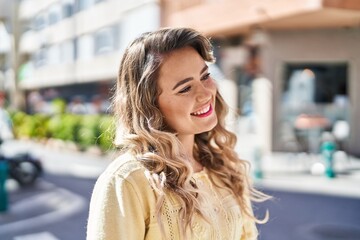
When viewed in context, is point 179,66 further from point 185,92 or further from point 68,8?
point 68,8

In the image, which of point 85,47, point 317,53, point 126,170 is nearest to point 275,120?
point 317,53

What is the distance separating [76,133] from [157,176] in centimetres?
1849

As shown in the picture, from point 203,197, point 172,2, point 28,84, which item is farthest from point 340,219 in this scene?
point 28,84

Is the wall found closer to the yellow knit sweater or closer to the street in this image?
the street

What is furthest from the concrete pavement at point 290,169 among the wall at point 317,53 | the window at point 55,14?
the window at point 55,14

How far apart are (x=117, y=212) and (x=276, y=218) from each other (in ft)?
21.9

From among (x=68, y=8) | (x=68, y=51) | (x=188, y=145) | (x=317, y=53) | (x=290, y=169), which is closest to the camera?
(x=188, y=145)

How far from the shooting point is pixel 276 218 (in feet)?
26.0

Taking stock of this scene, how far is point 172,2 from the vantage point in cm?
1881

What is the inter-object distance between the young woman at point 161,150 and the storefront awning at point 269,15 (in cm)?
1117

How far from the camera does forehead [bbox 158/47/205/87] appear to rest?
5.80 feet

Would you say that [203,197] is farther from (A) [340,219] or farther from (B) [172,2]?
(B) [172,2]

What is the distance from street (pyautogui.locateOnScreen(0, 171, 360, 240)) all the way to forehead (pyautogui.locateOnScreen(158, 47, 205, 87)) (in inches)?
193

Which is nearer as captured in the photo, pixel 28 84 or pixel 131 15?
pixel 131 15
